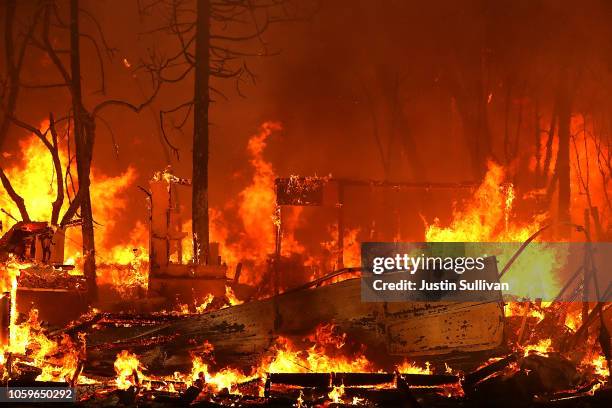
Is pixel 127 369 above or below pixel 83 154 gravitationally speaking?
below

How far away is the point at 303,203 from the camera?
16.4m

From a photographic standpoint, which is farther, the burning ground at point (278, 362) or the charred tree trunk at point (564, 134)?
the charred tree trunk at point (564, 134)

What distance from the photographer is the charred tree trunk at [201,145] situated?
16047 mm

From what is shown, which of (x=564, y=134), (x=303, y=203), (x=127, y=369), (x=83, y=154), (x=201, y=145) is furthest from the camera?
(x=564, y=134)

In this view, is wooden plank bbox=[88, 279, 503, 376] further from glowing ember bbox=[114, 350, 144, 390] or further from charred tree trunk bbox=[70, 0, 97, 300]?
charred tree trunk bbox=[70, 0, 97, 300]

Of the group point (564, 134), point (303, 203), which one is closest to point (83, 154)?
point (303, 203)

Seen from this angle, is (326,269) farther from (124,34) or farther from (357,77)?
(124,34)

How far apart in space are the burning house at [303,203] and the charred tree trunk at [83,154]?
0.07 m

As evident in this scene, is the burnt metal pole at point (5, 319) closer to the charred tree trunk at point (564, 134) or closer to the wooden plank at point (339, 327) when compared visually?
the wooden plank at point (339, 327)

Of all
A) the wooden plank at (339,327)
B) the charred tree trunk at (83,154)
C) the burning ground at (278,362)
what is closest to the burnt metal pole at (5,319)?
the burning ground at (278,362)

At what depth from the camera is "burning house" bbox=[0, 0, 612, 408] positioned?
33.1 ft

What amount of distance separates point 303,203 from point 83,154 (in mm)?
5705

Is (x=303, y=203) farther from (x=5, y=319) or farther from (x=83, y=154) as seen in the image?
(x=5, y=319)

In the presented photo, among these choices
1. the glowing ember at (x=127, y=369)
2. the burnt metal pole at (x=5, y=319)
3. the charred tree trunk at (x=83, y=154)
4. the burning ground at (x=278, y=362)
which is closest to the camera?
the burning ground at (x=278, y=362)
